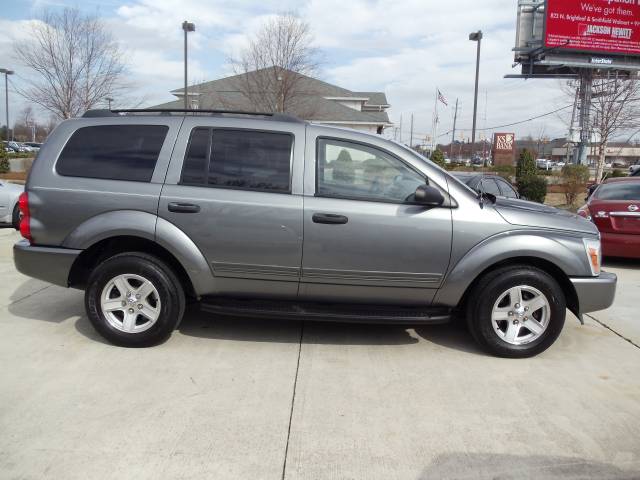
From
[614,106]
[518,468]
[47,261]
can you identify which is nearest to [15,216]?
[47,261]

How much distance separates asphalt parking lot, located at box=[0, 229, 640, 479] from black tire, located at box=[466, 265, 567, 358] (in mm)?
123

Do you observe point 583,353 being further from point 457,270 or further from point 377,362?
point 377,362

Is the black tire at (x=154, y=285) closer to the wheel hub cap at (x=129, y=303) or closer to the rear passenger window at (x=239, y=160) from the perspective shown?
the wheel hub cap at (x=129, y=303)

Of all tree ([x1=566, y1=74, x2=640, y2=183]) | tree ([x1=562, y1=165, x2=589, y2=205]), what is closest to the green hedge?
tree ([x1=562, y1=165, x2=589, y2=205])

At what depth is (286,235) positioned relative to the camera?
13.4 ft

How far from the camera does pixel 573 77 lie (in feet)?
113

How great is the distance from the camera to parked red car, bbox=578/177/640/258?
25.3 feet

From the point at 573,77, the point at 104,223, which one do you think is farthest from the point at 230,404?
the point at 573,77

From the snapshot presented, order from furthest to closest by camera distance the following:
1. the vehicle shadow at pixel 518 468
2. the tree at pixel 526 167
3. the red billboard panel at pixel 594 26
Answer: the red billboard panel at pixel 594 26, the tree at pixel 526 167, the vehicle shadow at pixel 518 468

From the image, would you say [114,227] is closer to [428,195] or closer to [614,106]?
[428,195]

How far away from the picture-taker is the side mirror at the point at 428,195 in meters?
4.04

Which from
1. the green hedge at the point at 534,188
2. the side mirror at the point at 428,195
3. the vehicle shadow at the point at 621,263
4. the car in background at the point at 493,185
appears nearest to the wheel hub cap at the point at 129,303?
the side mirror at the point at 428,195

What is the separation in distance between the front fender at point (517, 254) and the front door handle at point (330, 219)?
958 millimetres

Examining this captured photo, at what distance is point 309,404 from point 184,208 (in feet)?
5.90
